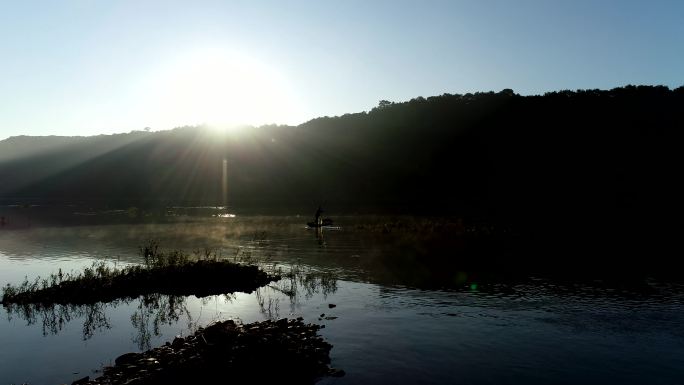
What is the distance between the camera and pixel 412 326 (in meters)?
27.2

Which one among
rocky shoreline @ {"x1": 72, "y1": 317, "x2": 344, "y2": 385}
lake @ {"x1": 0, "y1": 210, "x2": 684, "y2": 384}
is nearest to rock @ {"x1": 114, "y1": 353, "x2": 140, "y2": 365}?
rocky shoreline @ {"x1": 72, "y1": 317, "x2": 344, "y2": 385}

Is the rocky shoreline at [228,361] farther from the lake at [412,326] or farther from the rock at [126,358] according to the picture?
the lake at [412,326]

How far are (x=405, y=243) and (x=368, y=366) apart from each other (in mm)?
43965

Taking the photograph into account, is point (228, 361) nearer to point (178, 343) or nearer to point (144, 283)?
point (178, 343)

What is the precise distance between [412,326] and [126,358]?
14.1m

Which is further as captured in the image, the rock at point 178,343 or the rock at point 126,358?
the rock at point 178,343

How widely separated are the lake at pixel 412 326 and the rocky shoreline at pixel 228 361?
111 centimetres

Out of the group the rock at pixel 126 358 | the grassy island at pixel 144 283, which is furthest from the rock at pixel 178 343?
the grassy island at pixel 144 283

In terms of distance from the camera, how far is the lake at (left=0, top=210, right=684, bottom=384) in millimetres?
20844

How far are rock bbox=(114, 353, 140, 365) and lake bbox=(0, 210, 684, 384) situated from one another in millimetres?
1074

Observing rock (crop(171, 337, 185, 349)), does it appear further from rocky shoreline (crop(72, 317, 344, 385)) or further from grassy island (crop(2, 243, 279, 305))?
grassy island (crop(2, 243, 279, 305))

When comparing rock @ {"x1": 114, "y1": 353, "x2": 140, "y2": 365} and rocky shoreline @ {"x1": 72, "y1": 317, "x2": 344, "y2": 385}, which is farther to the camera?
rock @ {"x1": 114, "y1": 353, "x2": 140, "y2": 365}

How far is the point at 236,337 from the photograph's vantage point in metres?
21.1

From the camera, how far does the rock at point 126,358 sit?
20.7m
